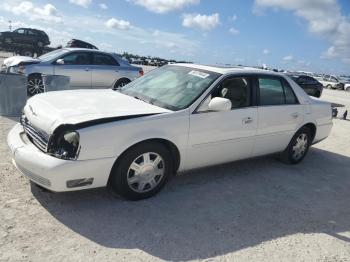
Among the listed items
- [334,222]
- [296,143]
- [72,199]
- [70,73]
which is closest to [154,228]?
[72,199]

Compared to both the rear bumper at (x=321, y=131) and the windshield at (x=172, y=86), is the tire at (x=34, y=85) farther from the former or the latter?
the rear bumper at (x=321, y=131)

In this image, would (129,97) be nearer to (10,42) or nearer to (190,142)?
(190,142)

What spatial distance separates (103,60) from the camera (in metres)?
12.0

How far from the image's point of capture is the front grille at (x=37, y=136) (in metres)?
3.95

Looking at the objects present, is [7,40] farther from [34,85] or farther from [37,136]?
[37,136]

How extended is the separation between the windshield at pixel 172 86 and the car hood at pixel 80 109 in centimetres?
20

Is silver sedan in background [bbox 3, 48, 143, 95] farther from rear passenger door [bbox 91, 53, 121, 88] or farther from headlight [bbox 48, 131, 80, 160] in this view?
headlight [bbox 48, 131, 80, 160]

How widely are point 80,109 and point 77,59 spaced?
7.76 metres

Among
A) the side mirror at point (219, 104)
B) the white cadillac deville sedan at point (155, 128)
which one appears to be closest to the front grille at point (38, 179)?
the white cadillac deville sedan at point (155, 128)

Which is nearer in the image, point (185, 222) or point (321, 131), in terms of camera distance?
point (185, 222)

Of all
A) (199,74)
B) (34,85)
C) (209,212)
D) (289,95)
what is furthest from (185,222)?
(34,85)

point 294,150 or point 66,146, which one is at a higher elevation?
point 66,146

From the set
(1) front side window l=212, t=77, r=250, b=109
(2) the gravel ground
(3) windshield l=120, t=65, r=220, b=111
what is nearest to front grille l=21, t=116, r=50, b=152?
(2) the gravel ground

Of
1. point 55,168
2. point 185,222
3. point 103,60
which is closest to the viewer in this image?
point 55,168
